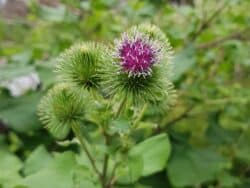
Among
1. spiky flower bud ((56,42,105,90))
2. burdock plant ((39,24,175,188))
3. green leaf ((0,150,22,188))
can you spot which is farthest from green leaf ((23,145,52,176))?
spiky flower bud ((56,42,105,90))

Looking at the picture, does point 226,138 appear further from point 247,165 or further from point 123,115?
point 123,115

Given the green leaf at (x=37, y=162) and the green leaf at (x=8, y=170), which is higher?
the green leaf at (x=37, y=162)

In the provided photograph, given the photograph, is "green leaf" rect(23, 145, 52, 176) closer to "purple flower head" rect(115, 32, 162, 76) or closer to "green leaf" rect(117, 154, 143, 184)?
"green leaf" rect(117, 154, 143, 184)

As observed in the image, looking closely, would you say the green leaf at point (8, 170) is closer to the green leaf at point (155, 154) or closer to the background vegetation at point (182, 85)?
the background vegetation at point (182, 85)

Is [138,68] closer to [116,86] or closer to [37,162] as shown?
[116,86]

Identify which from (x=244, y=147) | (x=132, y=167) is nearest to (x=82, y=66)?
(x=132, y=167)

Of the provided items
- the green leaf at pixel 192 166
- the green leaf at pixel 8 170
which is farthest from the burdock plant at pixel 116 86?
the green leaf at pixel 192 166
